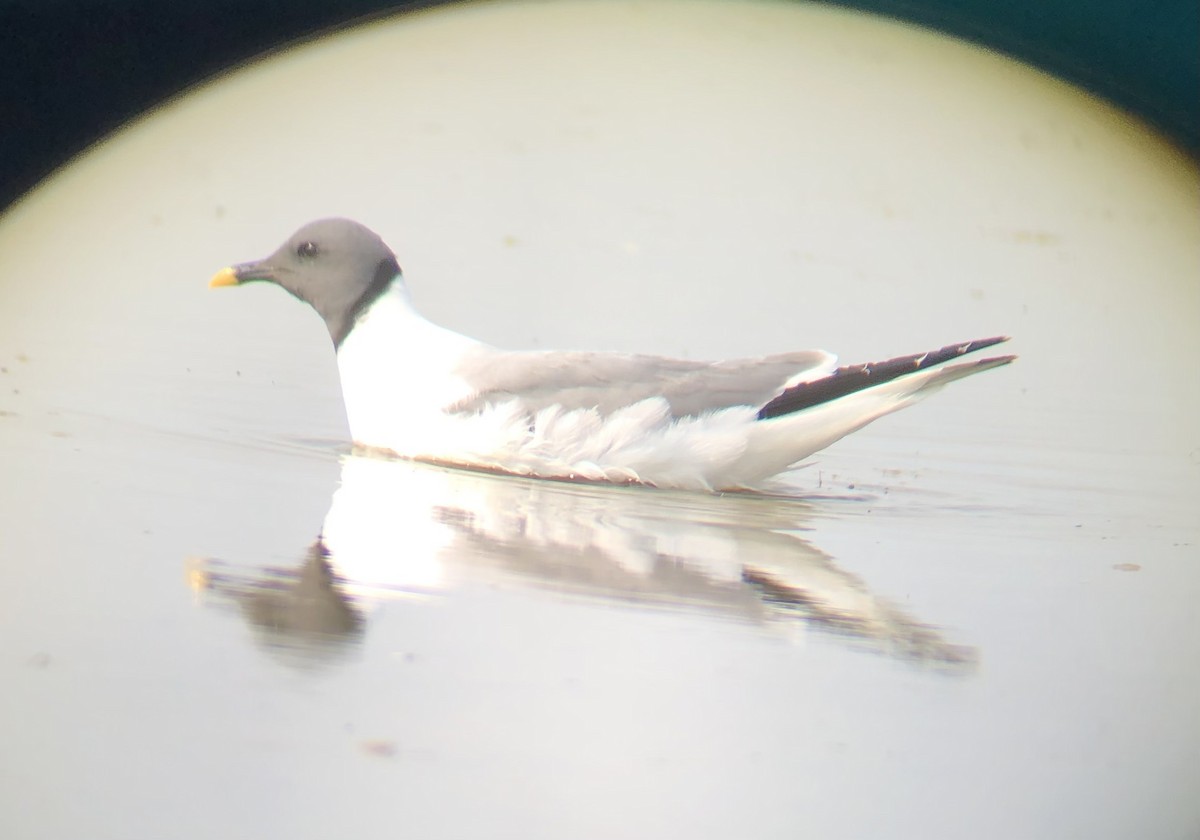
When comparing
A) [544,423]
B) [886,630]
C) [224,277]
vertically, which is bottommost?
[886,630]

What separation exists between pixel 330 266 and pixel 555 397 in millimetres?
271

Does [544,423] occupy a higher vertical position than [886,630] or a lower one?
higher

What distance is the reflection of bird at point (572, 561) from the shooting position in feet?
3.23

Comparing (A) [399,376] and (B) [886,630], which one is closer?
(B) [886,630]

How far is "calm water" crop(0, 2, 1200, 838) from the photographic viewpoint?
0.95 meters

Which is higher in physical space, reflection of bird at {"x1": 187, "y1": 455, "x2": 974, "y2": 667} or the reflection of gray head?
the reflection of gray head

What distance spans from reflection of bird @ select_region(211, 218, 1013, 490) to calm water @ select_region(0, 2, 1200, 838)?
34 millimetres

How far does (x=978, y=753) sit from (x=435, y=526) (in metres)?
0.50

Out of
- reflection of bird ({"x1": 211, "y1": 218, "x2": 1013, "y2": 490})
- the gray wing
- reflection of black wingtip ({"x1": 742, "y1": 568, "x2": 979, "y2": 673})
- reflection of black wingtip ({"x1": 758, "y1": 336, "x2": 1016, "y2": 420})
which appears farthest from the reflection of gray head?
reflection of black wingtip ({"x1": 742, "y1": 568, "x2": 979, "y2": 673})

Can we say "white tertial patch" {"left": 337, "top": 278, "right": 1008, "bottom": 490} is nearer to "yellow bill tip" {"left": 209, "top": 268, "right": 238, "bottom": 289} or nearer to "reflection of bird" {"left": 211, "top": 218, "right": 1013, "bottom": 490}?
"reflection of bird" {"left": 211, "top": 218, "right": 1013, "bottom": 490}

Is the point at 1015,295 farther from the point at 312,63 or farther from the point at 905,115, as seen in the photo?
the point at 312,63

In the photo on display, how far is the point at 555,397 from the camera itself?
1208 millimetres

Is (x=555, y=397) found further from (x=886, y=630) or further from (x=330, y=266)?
(x=886, y=630)

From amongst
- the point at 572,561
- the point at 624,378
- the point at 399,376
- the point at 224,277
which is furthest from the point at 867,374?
the point at 224,277
